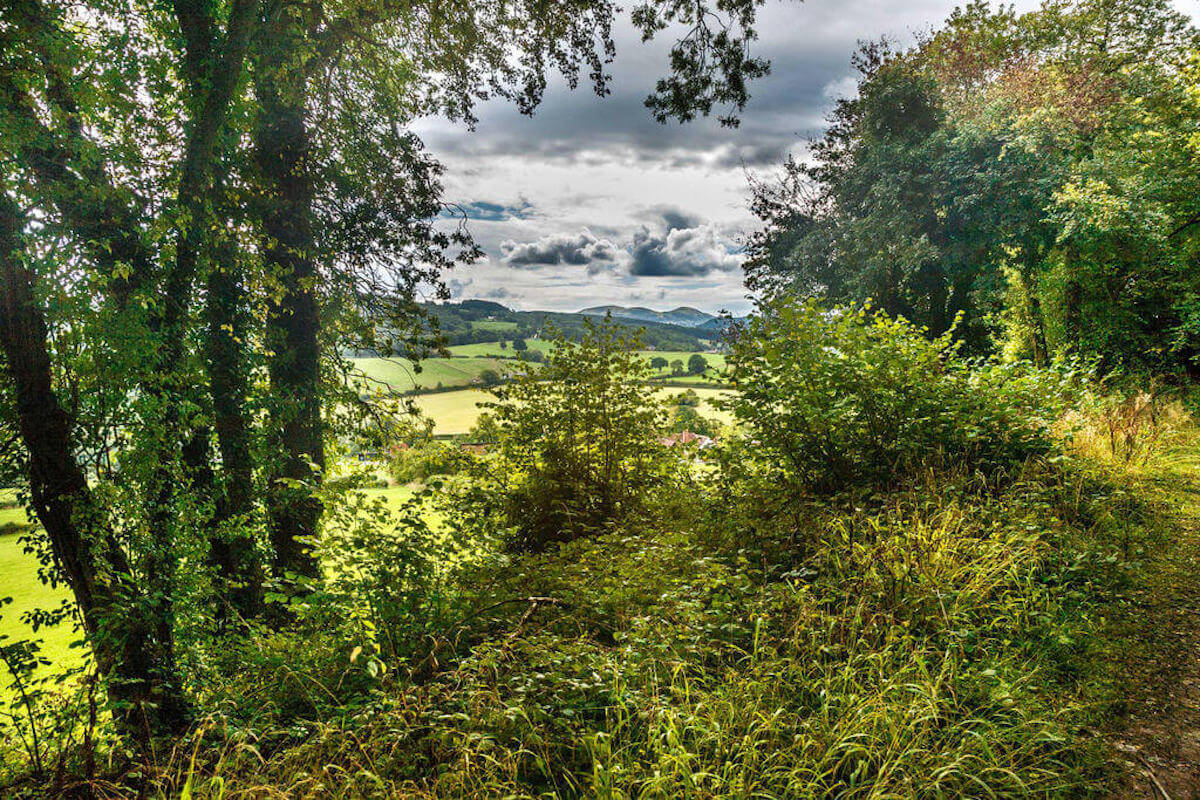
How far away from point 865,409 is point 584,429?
3.70 metres

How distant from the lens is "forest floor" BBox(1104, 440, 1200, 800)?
8.00ft

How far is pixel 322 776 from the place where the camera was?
7.97 ft

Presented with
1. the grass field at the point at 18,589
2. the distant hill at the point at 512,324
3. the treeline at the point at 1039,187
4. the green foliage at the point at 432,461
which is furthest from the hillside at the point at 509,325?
the grass field at the point at 18,589

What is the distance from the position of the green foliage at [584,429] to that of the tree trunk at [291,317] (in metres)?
2.94

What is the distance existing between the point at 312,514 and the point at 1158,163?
2233 cm

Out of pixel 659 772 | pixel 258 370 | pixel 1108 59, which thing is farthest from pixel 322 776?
pixel 1108 59

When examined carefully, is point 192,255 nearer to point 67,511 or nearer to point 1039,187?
point 67,511

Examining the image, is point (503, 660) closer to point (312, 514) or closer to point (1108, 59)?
point (312, 514)

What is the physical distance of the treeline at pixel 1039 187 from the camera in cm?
1410

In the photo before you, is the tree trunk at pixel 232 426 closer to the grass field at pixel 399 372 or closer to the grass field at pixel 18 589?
the grass field at pixel 399 372

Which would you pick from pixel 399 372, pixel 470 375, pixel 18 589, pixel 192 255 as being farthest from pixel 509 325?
pixel 192 255

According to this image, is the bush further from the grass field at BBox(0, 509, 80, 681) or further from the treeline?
the grass field at BBox(0, 509, 80, 681)

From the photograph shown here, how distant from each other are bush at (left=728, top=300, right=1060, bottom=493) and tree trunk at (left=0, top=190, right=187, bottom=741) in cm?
628

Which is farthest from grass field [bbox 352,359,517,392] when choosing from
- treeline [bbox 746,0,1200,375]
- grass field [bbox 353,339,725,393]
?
treeline [bbox 746,0,1200,375]
